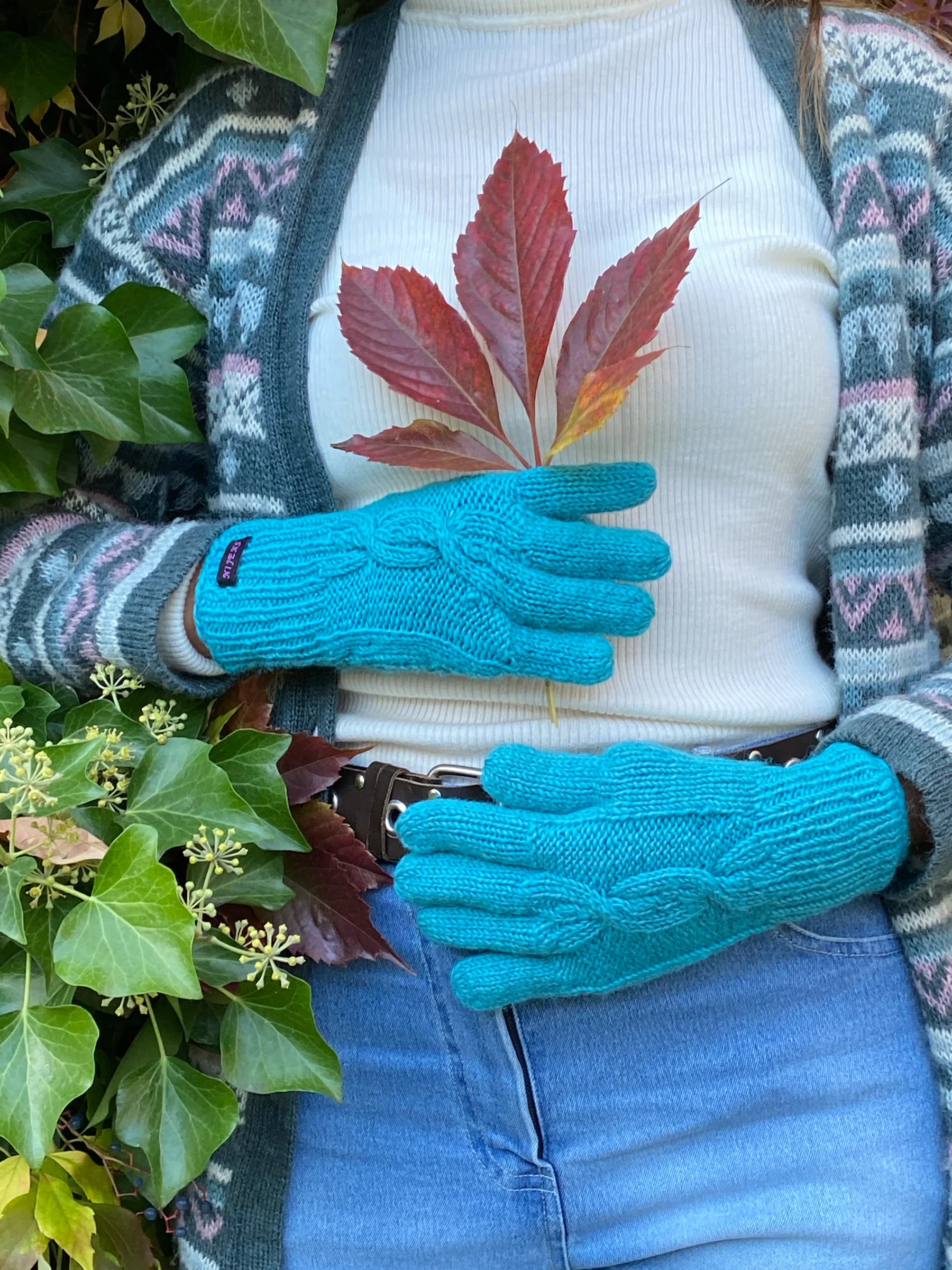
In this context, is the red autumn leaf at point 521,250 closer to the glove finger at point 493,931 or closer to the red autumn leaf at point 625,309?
the red autumn leaf at point 625,309

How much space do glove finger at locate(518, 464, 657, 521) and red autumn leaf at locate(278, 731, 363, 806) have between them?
231 mm

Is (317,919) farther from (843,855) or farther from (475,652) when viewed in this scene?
(843,855)

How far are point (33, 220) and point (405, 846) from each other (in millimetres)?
641

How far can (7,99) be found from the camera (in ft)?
3.01

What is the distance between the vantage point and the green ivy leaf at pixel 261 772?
721mm

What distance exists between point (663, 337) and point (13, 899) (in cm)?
56

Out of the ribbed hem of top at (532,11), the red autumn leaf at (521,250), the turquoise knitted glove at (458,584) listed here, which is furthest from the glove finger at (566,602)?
the ribbed hem of top at (532,11)

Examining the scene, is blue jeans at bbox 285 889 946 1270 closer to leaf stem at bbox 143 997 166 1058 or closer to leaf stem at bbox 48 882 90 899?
leaf stem at bbox 143 997 166 1058

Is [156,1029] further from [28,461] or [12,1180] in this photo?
[28,461]

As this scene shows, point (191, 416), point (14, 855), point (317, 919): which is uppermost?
point (191, 416)

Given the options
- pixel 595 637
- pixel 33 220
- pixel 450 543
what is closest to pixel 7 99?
pixel 33 220

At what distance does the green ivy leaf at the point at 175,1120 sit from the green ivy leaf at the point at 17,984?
0.13 m

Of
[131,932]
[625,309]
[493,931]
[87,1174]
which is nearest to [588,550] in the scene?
[625,309]

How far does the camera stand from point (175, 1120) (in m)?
0.71
